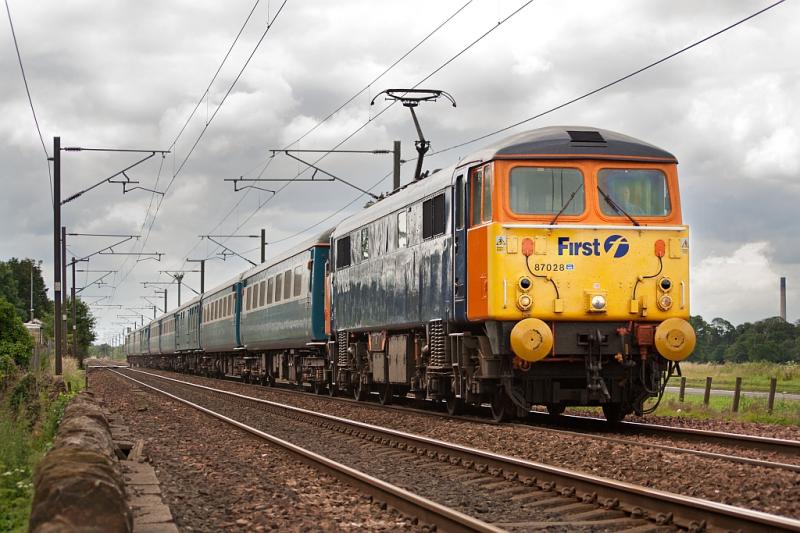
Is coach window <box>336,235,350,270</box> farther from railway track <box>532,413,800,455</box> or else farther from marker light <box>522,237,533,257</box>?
marker light <box>522,237,533,257</box>

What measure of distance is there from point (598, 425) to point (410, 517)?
7787 millimetres

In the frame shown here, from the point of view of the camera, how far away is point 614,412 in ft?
49.9

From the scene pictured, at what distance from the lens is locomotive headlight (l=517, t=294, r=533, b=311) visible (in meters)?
13.7

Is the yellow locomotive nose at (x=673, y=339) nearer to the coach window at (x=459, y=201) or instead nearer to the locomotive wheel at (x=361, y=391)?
the coach window at (x=459, y=201)

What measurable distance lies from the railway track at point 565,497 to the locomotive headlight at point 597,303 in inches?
120

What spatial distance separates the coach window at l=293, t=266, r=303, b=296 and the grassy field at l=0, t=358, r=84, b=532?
732 centimetres

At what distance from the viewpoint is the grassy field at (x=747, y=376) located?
38.1 m

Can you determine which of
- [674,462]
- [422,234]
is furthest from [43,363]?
[674,462]

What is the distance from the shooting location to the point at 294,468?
1136 cm

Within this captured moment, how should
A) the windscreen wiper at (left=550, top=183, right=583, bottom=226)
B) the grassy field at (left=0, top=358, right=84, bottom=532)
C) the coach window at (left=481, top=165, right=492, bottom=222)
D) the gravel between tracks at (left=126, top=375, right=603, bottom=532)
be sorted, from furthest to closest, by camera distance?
the coach window at (left=481, top=165, right=492, bottom=222) < the windscreen wiper at (left=550, top=183, right=583, bottom=226) < the gravel between tracks at (left=126, top=375, right=603, bottom=532) < the grassy field at (left=0, top=358, right=84, bottom=532)

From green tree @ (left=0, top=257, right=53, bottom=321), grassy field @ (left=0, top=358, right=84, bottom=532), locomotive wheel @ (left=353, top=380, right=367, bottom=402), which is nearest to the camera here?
grassy field @ (left=0, top=358, right=84, bottom=532)

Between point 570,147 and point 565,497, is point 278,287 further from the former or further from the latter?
point 565,497

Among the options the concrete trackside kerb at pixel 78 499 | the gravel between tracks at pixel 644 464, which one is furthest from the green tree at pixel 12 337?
the concrete trackside kerb at pixel 78 499

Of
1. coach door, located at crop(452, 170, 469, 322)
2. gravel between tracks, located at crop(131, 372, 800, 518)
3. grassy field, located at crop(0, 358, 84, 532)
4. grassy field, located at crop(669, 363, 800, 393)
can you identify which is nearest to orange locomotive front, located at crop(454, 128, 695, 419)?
coach door, located at crop(452, 170, 469, 322)
